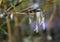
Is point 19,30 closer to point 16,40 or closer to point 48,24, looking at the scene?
point 16,40

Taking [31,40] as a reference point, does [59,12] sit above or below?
above

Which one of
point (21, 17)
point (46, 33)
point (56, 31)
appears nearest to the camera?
point (21, 17)

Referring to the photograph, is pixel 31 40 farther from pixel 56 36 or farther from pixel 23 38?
pixel 56 36

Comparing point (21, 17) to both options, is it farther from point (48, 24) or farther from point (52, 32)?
point (52, 32)

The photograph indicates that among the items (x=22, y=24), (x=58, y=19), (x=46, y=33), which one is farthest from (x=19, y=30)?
(x=58, y=19)

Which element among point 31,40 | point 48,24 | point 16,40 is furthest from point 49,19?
point 16,40

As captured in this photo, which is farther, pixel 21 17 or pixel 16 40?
pixel 16 40

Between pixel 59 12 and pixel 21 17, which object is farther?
pixel 59 12

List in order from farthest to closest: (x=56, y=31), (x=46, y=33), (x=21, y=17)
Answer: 1. (x=56, y=31)
2. (x=46, y=33)
3. (x=21, y=17)
